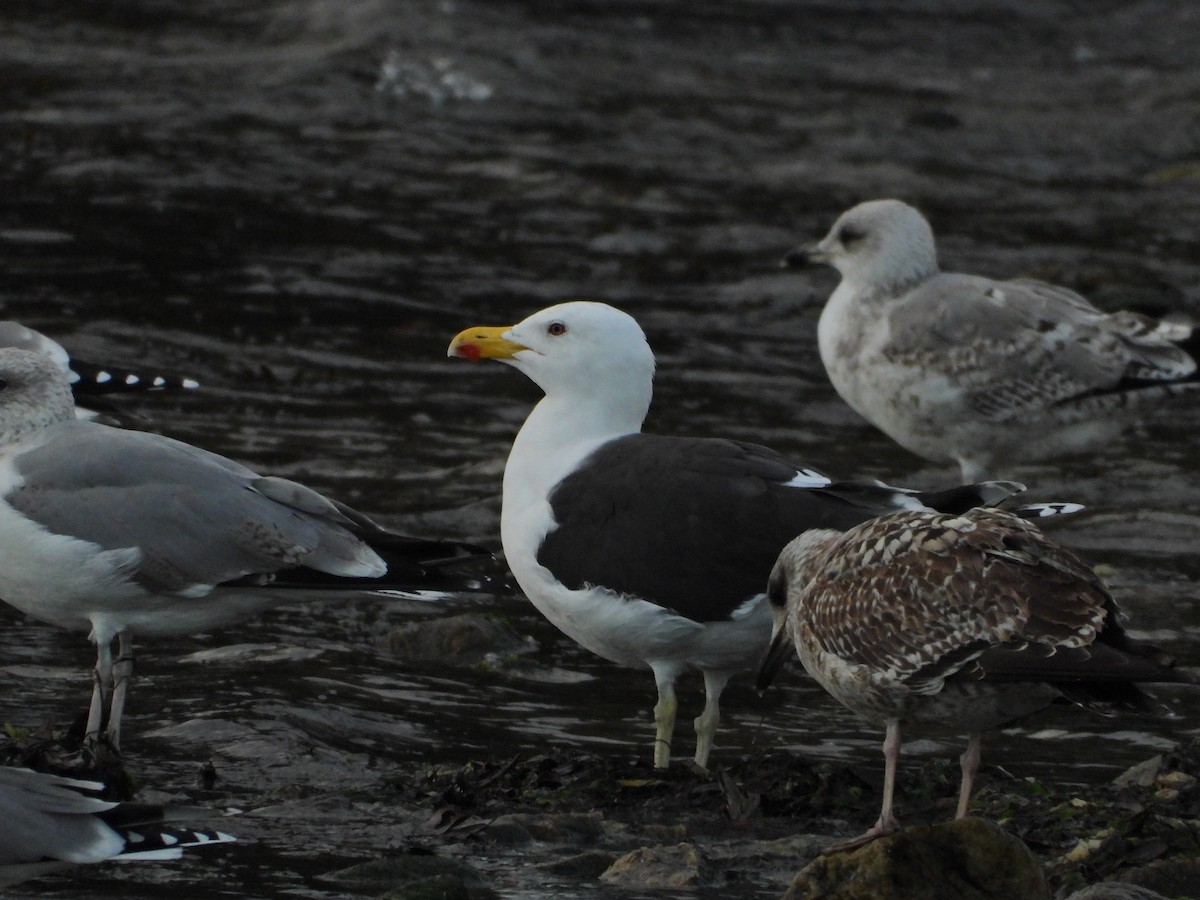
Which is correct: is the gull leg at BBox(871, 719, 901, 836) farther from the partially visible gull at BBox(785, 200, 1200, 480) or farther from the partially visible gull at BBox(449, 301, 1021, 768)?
the partially visible gull at BBox(785, 200, 1200, 480)

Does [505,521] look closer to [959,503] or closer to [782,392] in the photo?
[959,503]

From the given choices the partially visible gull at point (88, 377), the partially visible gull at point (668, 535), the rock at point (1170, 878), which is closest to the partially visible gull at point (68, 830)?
the partially visible gull at point (668, 535)

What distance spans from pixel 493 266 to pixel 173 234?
2298mm

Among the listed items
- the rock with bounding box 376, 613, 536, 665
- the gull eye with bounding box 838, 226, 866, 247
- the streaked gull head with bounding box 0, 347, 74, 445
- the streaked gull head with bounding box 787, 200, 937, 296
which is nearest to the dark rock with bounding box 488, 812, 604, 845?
the rock with bounding box 376, 613, 536, 665

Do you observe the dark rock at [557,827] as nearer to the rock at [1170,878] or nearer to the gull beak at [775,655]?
the gull beak at [775,655]

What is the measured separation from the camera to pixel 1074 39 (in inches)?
949

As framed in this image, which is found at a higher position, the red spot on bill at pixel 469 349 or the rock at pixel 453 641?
the red spot on bill at pixel 469 349

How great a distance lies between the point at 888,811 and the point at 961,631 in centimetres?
53

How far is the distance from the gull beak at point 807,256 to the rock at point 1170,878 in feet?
20.9

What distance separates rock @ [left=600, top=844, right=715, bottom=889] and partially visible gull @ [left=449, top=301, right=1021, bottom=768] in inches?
43.6

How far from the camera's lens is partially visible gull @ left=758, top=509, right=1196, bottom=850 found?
5.64 m

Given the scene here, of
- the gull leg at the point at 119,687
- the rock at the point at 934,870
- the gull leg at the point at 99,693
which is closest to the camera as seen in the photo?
the rock at the point at 934,870

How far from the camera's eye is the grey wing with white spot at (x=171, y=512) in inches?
279

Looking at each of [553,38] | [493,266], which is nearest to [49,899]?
[493,266]
